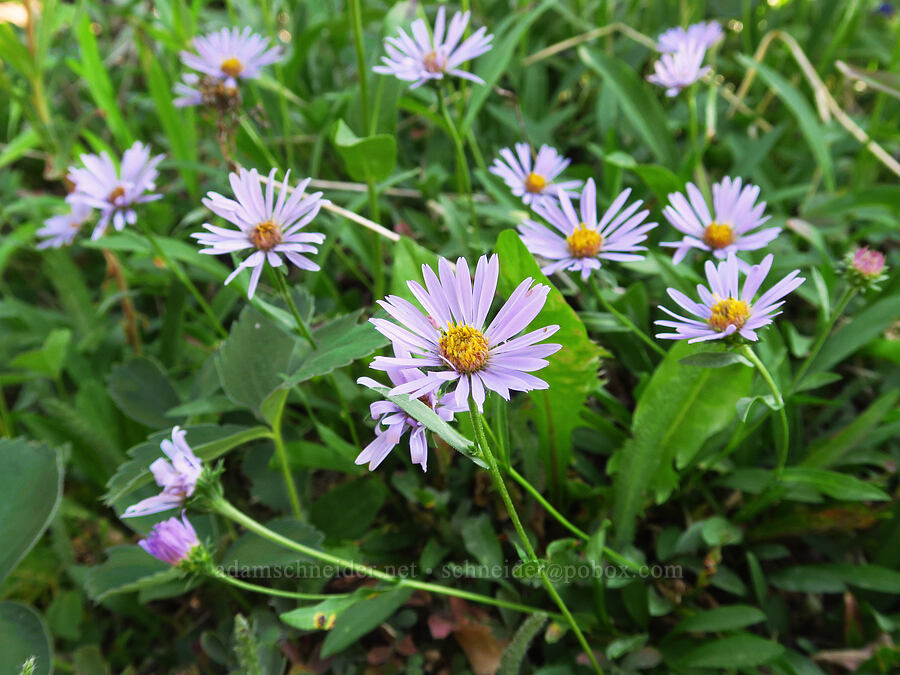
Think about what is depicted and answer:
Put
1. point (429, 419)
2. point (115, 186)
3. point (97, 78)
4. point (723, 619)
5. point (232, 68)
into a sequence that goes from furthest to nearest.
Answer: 1. point (97, 78)
2. point (232, 68)
3. point (115, 186)
4. point (723, 619)
5. point (429, 419)

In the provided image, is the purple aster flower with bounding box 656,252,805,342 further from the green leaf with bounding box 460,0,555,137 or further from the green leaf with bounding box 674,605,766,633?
the green leaf with bounding box 460,0,555,137

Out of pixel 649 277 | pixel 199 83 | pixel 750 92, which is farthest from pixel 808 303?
pixel 199 83

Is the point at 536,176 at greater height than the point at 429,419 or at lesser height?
greater

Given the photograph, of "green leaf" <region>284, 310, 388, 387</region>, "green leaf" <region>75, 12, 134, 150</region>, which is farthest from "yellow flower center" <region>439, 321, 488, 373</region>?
"green leaf" <region>75, 12, 134, 150</region>

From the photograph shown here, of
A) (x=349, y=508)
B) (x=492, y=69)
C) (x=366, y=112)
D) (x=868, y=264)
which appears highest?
(x=492, y=69)

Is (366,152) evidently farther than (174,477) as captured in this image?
Yes

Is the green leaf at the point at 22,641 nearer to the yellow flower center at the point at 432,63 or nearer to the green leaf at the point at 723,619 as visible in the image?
the green leaf at the point at 723,619

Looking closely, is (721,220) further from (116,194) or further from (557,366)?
(116,194)

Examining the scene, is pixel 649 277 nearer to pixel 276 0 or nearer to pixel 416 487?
pixel 416 487

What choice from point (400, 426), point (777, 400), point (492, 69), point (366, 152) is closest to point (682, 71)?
point (492, 69)
